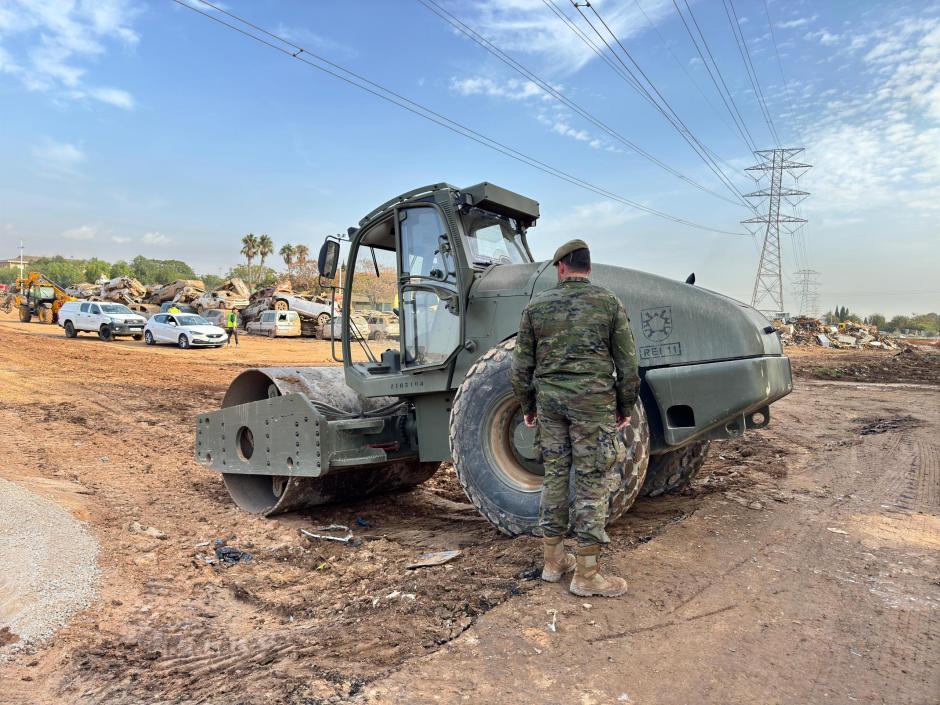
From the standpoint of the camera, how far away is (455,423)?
4723 millimetres

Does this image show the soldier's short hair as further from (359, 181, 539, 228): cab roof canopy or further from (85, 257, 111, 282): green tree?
(85, 257, 111, 282): green tree

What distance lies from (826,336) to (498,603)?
44.2 m

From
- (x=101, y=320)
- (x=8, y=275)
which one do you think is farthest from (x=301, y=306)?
(x=8, y=275)

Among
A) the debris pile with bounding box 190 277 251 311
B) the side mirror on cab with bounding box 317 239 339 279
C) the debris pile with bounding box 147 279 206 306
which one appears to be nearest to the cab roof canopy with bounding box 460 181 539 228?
the side mirror on cab with bounding box 317 239 339 279

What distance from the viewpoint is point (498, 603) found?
3.57 metres

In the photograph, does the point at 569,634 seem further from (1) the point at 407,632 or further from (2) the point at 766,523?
(2) the point at 766,523

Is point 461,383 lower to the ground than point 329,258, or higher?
lower

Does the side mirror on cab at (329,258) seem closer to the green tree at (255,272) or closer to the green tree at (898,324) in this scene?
the green tree at (255,272)

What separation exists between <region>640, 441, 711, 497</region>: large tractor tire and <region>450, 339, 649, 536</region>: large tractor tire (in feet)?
5.00

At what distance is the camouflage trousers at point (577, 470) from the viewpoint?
362 centimetres

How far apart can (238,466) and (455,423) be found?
276 cm

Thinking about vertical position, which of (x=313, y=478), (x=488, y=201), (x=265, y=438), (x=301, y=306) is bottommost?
(x=313, y=478)

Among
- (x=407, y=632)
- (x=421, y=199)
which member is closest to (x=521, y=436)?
(x=407, y=632)

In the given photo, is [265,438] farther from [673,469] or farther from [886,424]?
[886,424]
